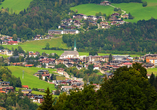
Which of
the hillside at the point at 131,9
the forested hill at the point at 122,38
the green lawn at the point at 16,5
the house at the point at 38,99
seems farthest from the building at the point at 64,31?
the house at the point at 38,99

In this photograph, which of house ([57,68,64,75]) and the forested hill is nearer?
house ([57,68,64,75])

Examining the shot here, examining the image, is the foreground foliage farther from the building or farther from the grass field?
the building

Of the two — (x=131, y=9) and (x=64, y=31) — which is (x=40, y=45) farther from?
(x=131, y=9)

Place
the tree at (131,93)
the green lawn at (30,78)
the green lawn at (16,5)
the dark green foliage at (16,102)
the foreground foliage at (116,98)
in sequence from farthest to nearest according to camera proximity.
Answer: the green lawn at (16,5) → the green lawn at (30,78) → the dark green foliage at (16,102) → the tree at (131,93) → the foreground foliage at (116,98)

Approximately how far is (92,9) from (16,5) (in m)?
32.2

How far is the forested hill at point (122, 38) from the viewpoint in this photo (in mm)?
140000

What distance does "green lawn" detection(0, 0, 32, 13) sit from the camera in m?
184

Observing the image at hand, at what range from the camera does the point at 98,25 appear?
164000 mm

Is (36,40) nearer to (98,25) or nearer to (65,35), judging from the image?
(65,35)

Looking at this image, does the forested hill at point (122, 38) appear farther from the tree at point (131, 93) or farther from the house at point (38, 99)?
the tree at point (131, 93)

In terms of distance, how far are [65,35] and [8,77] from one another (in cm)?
5673

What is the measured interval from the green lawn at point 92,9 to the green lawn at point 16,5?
66.3ft

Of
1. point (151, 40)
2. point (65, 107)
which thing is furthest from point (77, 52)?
point (65, 107)

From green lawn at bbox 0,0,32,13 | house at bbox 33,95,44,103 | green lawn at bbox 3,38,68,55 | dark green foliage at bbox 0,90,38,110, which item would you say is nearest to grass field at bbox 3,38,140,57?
green lawn at bbox 3,38,68,55
